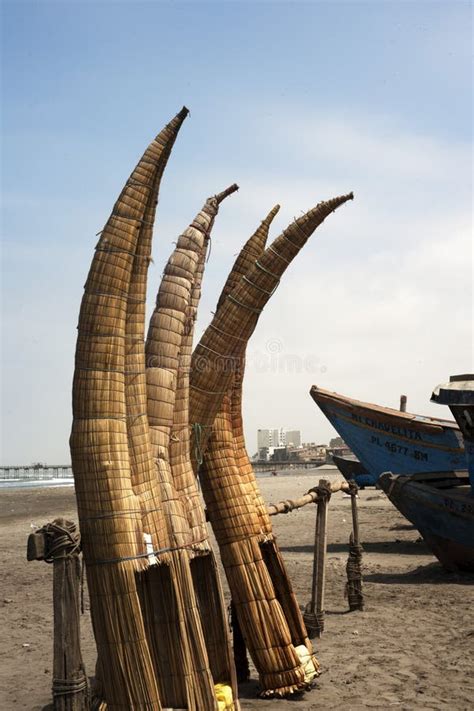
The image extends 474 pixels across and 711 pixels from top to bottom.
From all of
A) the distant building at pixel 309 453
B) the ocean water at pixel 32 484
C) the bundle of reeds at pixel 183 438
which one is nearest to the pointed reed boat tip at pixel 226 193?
the bundle of reeds at pixel 183 438

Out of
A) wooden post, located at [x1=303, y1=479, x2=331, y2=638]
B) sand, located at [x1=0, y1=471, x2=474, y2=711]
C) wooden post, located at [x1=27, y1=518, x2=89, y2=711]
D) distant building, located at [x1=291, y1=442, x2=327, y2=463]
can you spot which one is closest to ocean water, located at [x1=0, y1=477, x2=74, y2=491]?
distant building, located at [x1=291, y1=442, x2=327, y2=463]

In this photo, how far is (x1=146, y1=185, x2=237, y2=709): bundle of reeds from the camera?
5.55m

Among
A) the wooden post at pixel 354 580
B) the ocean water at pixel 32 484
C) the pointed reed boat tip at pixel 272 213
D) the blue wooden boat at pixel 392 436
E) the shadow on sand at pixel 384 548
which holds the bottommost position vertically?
the ocean water at pixel 32 484

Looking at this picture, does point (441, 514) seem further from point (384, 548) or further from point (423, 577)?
point (384, 548)

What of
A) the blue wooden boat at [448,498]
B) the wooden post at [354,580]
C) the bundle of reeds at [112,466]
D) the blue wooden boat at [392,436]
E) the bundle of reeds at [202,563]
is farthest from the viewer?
the blue wooden boat at [392,436]

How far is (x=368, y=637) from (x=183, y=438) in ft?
15.7

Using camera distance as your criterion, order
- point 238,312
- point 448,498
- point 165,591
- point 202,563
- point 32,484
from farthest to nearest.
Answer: point 32,484, point 448,498, point 238,312, point 202,563, point 165,591

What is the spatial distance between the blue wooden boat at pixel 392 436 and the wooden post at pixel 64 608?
48.2 ft

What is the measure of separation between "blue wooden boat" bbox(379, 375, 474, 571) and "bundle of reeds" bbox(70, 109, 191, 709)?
32.1 ft

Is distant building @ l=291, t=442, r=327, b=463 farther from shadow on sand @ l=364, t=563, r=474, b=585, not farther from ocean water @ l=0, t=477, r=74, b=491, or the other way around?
shadow on sand @ l=364, t=563, r=474, b=585

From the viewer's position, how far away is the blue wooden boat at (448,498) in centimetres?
1433

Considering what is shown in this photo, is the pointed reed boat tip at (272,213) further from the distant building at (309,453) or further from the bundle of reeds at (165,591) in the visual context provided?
the distant building at (309,453)

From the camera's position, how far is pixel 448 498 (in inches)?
597

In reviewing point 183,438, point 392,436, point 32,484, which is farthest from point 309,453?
point 183,438
